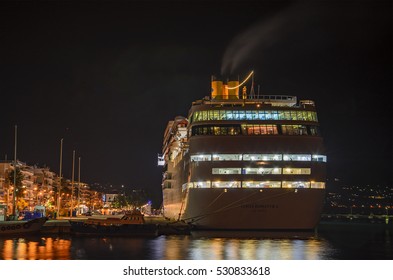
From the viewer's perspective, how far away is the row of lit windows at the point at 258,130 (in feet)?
195

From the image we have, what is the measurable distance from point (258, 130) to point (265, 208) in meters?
7.38

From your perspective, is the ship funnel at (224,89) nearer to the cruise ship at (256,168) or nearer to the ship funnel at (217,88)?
the ship funnel at (217,88)

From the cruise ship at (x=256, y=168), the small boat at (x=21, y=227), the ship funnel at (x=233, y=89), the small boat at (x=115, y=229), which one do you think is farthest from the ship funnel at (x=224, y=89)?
the small boat at (x=21, y=227)

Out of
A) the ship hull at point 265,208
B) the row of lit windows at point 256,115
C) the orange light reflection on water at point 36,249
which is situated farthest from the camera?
the row of lit windows at point 256,115

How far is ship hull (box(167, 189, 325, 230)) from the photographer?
57156 millimetres

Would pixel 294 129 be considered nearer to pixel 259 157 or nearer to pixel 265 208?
pixel 259 157

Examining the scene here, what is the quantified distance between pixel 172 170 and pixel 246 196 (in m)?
31.7

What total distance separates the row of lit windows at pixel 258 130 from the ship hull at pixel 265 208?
17.9 ft

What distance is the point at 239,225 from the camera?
57.6 metres

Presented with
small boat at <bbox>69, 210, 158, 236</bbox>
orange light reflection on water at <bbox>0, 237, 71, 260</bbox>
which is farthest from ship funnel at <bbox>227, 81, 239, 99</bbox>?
orange light reflection on water at <bbox>0, 237, 71, 260</bbox>

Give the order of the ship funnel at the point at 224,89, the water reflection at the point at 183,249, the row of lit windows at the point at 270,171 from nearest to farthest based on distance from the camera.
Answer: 1. the water reflection at the point at 183,249
2. the row of lit windows at the point at 270,171
3. the ship funnel at the point at 224,89

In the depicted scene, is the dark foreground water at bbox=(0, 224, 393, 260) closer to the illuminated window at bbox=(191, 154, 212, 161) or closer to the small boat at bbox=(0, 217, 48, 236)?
the small boat at bbox=(0, 217, 48, 236)

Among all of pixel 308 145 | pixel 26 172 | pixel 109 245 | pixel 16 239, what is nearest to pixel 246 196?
pixel 308 145

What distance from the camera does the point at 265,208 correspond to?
57125mm
